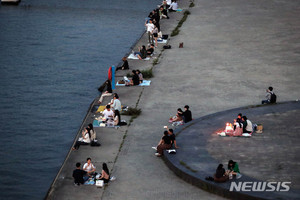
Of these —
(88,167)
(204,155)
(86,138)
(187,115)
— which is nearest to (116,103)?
(187,115)

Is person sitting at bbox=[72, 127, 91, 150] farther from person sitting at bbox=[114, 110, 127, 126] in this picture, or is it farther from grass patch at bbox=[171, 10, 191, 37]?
grass patch at bbox=[171, 10, 191, 37]

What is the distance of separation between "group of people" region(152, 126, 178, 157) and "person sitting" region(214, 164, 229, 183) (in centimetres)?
354

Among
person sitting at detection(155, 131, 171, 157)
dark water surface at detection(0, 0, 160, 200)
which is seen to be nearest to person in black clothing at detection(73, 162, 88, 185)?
person sitting at detection(155, 131, 171, 157)

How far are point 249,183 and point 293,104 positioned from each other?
9.73 metres

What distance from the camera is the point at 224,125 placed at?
29.4 metres

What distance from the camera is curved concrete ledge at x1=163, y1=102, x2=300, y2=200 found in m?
23.0

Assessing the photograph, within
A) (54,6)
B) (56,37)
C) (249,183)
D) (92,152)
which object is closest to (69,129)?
(92,152)

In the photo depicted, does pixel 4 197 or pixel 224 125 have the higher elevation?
pixel 224 125

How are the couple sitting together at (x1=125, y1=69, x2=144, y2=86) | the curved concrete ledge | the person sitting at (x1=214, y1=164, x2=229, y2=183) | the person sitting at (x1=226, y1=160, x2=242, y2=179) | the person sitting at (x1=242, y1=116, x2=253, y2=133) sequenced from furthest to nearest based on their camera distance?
the couple sitting together at (x1=125, y1=69, x2=144, y2=86), the person sitting at (x1=242, y1=116, x2=253, y2=133), the person sitting at (x1=226, y1=160, x2=242, y2=179), the person sitting at (x1=214, y1=164, x2=229, y2=183), the curved concrete ledge

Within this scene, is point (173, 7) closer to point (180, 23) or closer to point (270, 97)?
point (180, 23)

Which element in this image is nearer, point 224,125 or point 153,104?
point 224,125

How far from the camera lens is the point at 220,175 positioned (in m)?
23.6

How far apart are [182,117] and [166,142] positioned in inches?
166

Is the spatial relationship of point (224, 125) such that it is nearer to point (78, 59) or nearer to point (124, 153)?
point (124, 153)
